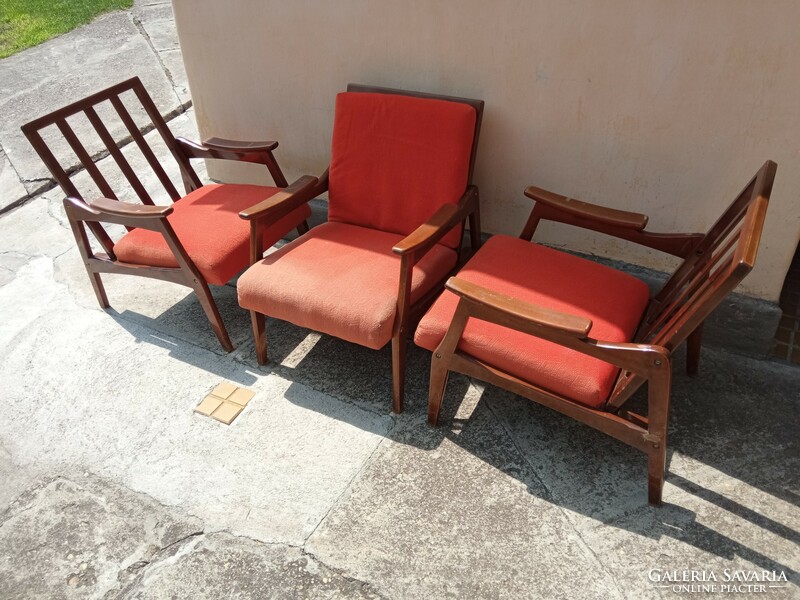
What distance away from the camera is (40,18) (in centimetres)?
728

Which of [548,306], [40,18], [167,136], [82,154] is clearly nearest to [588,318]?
[548,306]

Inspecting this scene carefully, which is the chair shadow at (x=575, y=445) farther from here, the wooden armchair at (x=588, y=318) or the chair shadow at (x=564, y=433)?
the wooden armchair at (x=588, y=318)

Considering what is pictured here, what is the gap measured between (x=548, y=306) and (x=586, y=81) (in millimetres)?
979

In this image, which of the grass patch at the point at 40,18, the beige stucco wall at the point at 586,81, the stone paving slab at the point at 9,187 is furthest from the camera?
the grass patch at the point at 40,18

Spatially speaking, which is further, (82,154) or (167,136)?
(167,136)

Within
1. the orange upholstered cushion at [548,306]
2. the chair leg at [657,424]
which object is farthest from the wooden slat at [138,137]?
the chair leg at [657,424]

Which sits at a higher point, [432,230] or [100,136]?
[100,136]

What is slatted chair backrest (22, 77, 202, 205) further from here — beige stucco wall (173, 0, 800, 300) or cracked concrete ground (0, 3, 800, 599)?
cracked concrete ground (0, 3, 800, 599)

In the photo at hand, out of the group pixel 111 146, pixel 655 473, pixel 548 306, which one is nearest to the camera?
pixel 655 473

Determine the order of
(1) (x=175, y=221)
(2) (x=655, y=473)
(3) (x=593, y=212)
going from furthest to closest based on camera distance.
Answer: (1) (x=175, y=221)
(3) (x=593, y=212)
(2) (x=655, y=473)

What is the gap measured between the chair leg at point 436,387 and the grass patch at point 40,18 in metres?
6.62

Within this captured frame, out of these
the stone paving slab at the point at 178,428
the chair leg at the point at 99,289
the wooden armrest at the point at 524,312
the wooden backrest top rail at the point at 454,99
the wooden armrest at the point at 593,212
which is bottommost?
the stone paving slab at the point at 178,428

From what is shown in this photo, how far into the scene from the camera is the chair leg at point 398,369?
7.63 ft

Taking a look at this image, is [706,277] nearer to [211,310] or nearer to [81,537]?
[211,310]
